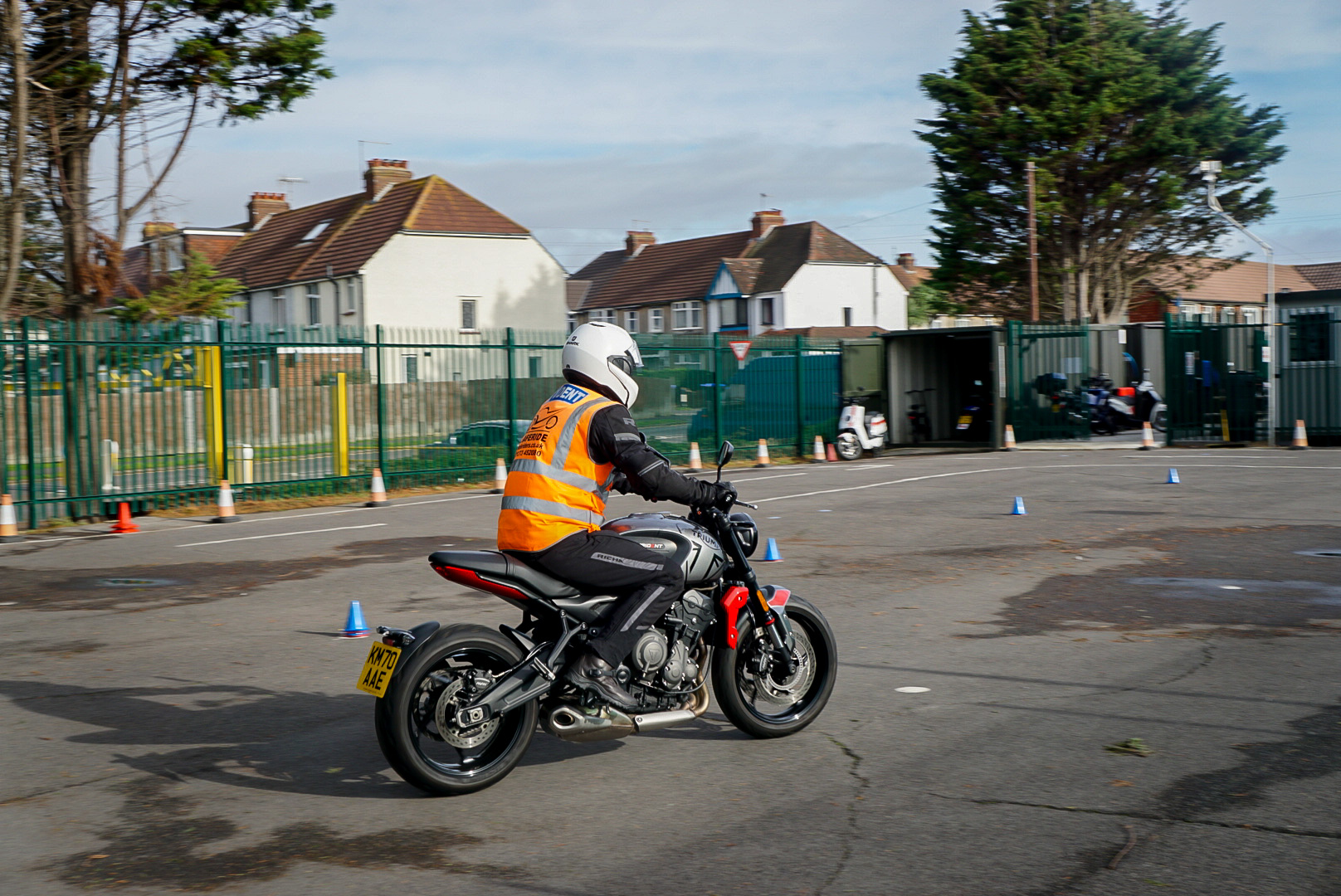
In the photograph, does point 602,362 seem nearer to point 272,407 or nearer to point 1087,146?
point 272,407

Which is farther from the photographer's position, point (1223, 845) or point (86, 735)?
point (86, 735)

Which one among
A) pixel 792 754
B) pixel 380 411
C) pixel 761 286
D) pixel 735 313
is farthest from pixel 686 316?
pixel 792 754

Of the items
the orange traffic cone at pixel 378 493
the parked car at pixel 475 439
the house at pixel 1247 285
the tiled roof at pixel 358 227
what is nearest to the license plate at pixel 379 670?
the orange traffic cone at pixel 378 493

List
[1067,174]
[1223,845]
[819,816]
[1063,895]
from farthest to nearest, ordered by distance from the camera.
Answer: [1067,174] < [819,816] < [1223,845] < [1063,895]

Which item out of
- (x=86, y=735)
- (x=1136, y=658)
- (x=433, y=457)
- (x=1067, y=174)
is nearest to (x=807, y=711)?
(x=1136, y=658)

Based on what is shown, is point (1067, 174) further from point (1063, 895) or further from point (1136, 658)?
point (1063, 895)

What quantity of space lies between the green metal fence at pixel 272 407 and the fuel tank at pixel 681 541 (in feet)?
40.2

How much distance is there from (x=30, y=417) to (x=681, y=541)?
12.6 metres

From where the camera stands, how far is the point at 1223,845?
416 centimetres

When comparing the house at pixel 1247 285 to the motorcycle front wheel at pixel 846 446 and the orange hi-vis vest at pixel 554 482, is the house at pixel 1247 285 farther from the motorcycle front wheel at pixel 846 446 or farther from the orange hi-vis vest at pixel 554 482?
the orange hi-vis vest at pixel 554 482

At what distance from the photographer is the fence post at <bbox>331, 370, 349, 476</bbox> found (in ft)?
61.9

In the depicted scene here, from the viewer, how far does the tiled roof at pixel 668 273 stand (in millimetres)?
63500

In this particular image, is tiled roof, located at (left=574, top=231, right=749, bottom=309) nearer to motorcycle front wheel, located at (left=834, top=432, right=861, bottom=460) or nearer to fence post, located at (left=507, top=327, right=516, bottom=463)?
motorcycle front wheel, located at (left=834, top=432, right=861, bottom=460)

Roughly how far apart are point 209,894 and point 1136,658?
5299mm
